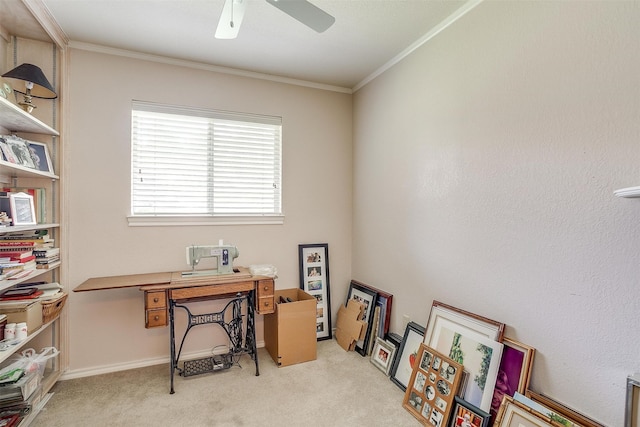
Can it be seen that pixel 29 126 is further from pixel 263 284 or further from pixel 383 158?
pixel 383 158

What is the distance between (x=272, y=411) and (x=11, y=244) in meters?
2.02

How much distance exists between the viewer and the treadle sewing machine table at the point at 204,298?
2.21 metres

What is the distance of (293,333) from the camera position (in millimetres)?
2654

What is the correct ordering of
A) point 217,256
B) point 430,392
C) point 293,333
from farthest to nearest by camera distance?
point 293,333
point 217,256
point 430,392

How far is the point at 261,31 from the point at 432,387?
273 centimetres

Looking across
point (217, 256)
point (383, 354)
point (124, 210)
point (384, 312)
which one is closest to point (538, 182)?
point (384, 312)

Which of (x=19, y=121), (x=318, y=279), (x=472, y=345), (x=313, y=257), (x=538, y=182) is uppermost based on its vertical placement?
(x=19, y=121)

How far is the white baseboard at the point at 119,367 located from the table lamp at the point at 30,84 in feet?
6.64

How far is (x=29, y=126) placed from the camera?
211cm

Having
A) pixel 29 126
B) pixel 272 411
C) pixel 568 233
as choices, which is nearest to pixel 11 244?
pixel 29 126

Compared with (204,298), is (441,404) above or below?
below

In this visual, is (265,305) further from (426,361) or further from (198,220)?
(426,361)

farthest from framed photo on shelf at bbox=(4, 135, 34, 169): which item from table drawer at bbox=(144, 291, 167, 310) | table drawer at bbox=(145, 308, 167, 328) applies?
table drawer at bbox=(145, 308, 167, 328)

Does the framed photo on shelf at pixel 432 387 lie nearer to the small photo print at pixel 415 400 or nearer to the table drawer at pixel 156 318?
the small photo print at pixel 415 400
